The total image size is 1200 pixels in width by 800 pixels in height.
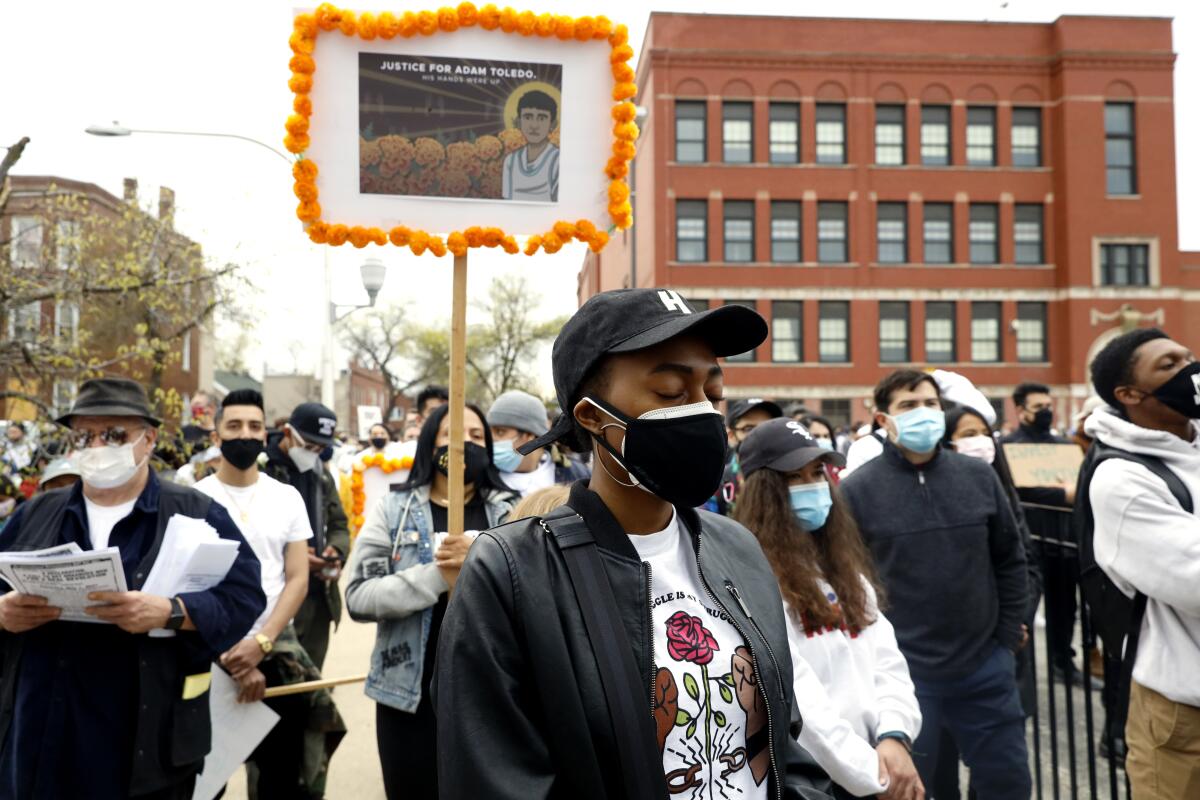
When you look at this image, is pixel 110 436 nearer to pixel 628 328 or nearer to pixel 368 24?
pixel 368 24

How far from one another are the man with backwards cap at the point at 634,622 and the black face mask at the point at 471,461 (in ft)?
6.31

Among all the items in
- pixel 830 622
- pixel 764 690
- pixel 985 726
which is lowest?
pixel 985 726

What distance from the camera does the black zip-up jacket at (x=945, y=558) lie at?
154 inches

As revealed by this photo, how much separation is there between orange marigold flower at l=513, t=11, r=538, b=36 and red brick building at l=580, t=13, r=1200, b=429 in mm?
29712

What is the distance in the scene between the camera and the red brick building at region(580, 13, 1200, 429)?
33.0 meters

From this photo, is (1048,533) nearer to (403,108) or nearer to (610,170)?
(610,170)

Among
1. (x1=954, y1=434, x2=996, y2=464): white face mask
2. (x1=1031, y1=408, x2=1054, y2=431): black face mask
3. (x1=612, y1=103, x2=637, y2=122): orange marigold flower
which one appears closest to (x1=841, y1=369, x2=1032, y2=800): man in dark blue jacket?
(x1=954, y1=434, x2=996, y2=464): white face mask

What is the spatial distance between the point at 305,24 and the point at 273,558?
2.80m

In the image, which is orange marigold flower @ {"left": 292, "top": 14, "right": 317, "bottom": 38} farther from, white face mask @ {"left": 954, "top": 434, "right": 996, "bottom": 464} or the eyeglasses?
white face mask @ {"left": 954, "top": 434, "right": 996, "bottom": 464}

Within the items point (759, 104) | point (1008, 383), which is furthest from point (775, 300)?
point (1008, 383)

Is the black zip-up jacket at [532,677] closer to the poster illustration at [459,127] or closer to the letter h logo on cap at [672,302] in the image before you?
the letter h logo on cap at [672,302]

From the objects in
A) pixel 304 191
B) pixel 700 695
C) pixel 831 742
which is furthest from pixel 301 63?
pixel 831 742

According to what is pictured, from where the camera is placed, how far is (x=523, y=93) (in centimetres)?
314

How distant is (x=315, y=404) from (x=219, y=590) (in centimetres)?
311
